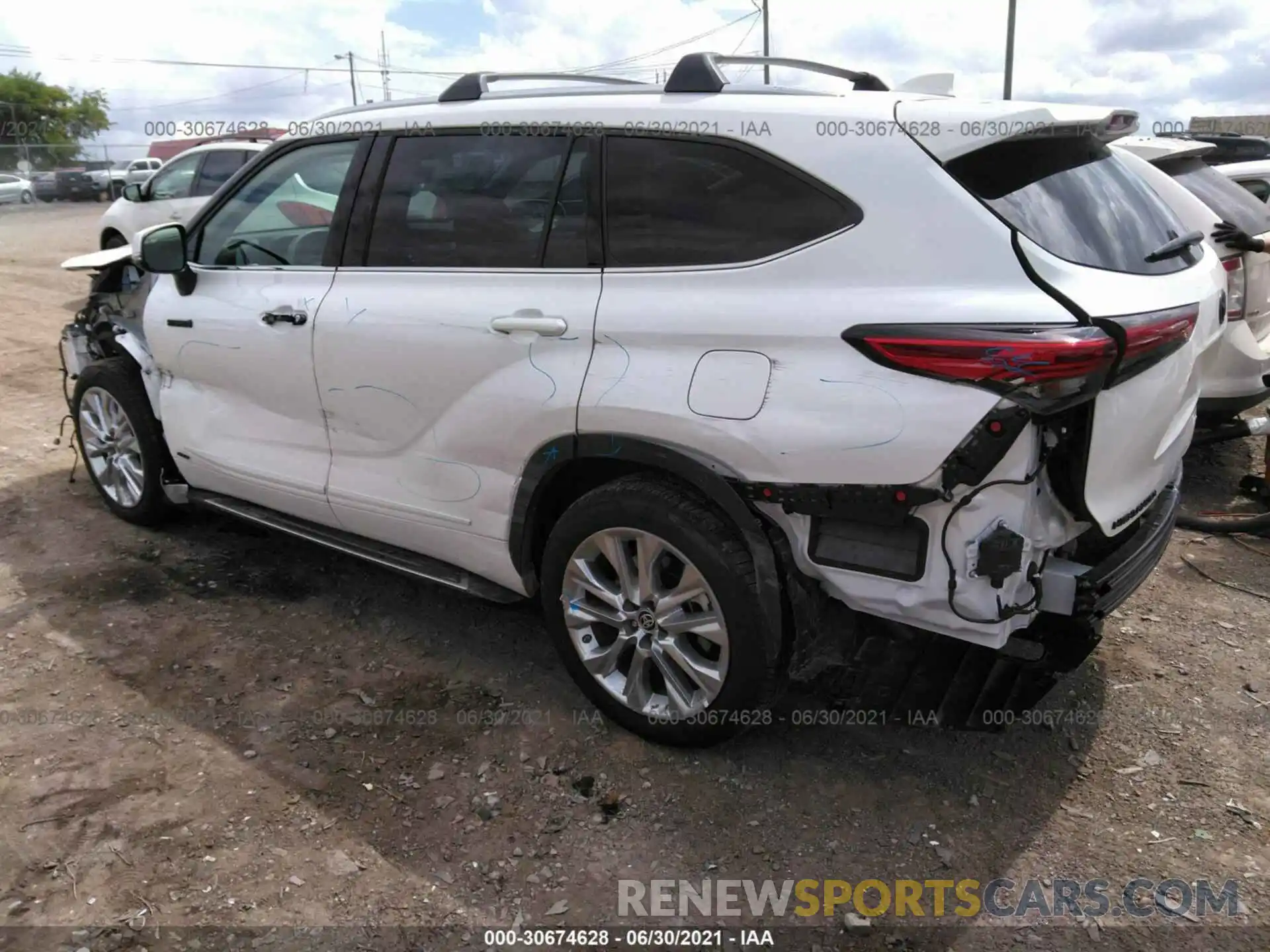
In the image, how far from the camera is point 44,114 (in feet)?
188

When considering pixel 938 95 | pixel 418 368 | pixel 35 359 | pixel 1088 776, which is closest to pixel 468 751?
pixel 418 368

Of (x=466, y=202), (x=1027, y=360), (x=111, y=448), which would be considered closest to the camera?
(x=1027, y=360)

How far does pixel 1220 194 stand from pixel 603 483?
3.98 m

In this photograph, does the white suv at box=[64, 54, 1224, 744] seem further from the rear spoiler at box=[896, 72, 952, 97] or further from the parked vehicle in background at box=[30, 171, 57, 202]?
the parked vehicle in background at box=[30, 171, 57, 202]

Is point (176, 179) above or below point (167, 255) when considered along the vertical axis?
above

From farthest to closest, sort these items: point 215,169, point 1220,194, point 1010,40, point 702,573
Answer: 1. point 1010,40
2. point 215,169
3. point 1220,194
4. point 702,573

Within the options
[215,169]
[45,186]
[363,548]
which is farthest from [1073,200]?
[45,186]

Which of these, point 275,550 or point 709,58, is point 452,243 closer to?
point 709,58

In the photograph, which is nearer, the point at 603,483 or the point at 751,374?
the point at 751,374

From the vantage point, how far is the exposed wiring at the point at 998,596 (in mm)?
2225

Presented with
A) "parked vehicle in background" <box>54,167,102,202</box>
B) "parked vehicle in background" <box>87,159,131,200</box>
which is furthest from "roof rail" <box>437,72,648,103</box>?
"parked vehicle in background" <box>54,167,102,202</box>

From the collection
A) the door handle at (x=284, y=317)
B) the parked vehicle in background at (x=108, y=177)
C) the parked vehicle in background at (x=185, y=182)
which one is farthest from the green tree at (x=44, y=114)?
the door handle at (x=284, y=317)

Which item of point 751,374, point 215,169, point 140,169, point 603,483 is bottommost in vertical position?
point 603,483

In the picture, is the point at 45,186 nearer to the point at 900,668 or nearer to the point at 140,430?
the point at 140,430
